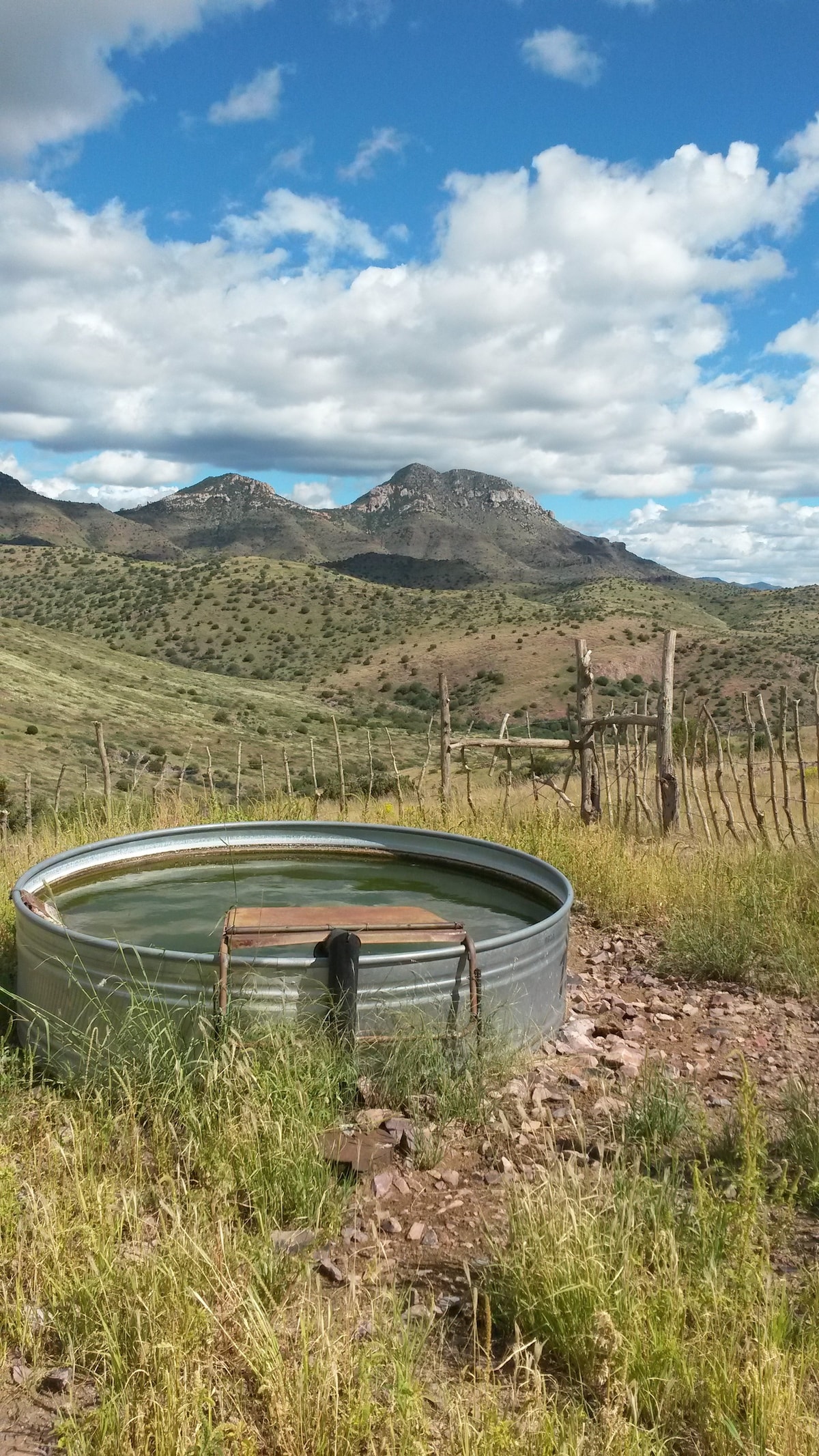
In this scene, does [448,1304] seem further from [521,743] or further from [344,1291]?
[521,743]

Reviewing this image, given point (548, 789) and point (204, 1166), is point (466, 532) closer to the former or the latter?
point (548, 789)

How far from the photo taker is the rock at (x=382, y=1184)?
12.2ft

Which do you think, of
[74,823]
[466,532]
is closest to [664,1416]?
[74,823]

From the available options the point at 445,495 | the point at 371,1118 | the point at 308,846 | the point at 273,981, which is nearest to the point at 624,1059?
the point at 371,1118

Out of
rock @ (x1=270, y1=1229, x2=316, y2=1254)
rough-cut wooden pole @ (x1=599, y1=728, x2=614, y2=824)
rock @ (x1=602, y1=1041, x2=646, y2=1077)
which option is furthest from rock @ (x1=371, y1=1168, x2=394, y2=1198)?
rough-cut wooden pole @ (x1=599, y1=728, x2=614, y2=824)

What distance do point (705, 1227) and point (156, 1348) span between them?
5.07 ft

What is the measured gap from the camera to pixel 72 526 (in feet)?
419

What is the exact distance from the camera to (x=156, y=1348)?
2533 millimetres

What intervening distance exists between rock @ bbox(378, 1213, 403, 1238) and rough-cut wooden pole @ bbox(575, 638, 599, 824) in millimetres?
6838

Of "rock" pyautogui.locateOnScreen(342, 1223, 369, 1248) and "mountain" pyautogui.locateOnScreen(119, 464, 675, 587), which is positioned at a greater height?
"mountain" pyautogui.locateOnScreen(119, 464, 675, 587)

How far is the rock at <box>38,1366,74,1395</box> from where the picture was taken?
2.64m

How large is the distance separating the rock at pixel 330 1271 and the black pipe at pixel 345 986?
1.15 m

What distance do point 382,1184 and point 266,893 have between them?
3.75 meters

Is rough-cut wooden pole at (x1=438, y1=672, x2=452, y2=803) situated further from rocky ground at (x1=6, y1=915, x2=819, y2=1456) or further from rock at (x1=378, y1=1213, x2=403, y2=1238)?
rock at (x1=378, y1=1213, x2=403, y2=1238)
